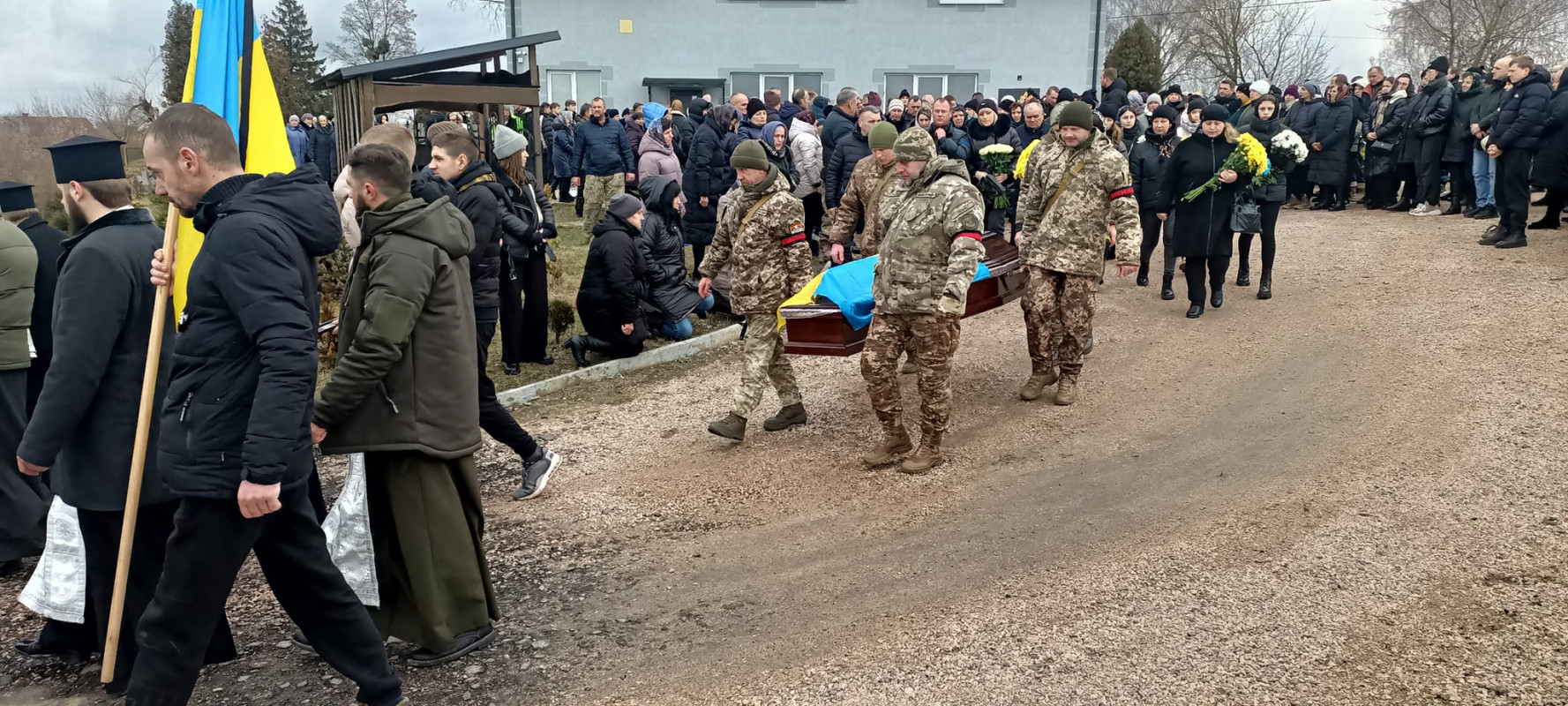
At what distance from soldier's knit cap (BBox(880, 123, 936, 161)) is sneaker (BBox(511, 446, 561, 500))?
2664mm

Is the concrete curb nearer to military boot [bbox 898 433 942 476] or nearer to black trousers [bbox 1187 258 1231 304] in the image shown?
military boot [bbox 898 433 942 476]

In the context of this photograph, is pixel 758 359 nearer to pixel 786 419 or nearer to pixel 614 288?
pixel 786 419

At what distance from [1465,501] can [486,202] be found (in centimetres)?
563

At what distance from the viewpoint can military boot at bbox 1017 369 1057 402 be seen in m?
7.77

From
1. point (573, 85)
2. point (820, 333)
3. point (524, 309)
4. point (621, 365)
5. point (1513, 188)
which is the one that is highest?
point (573, 85)

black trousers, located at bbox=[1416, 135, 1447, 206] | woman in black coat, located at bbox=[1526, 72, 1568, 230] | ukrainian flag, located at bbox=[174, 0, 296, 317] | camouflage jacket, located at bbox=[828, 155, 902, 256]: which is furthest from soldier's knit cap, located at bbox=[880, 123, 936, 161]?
black trousers, located at bbox=[1416, 135, 1447, 206]

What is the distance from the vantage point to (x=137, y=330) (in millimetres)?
3947

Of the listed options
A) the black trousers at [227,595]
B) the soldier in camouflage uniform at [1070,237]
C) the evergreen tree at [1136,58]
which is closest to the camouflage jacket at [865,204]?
the soldier in camouflage uniform at [1070,237]

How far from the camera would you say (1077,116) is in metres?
7.46

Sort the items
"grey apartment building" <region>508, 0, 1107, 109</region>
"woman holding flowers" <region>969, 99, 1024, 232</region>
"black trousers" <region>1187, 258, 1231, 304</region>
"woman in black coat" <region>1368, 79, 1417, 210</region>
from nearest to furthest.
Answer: "black trousers" <region>1187, 258, 1231, 304</region> → "woman holding flowers" <region>969, 99, 1024, 232</region> → "woman in black coat" <region>1368, 79, 1417, 210</region> → "grey apartment building" <region>508, 0, 1107, 109</region>

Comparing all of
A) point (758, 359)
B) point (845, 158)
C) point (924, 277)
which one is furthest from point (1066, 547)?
point (845, 158)

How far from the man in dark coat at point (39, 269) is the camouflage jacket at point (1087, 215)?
5.82 meters

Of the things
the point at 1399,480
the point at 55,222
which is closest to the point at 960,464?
the point at 1399,480

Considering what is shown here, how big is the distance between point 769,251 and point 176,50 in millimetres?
36450
